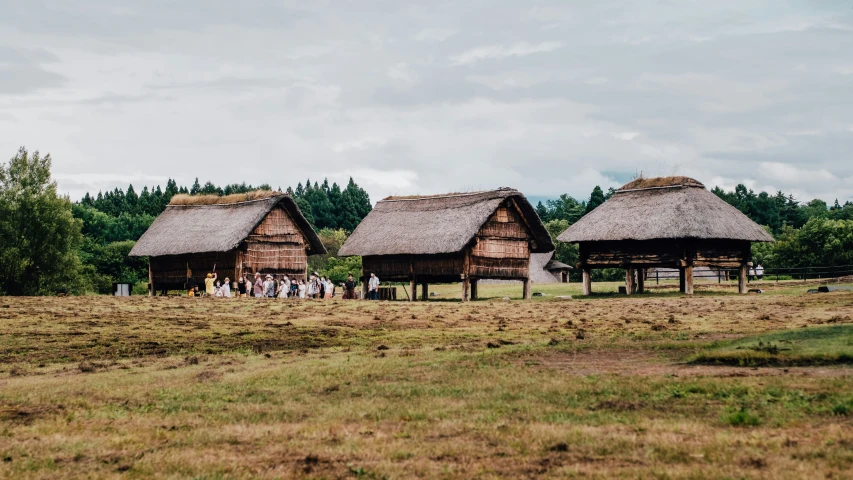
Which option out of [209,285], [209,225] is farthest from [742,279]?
[209,225]

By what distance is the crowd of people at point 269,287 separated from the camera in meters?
52.9

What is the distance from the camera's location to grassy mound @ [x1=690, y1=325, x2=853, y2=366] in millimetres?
15095

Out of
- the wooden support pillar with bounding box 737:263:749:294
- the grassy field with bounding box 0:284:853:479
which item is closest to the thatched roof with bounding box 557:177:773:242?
the wooden support pillar with bounding box 737:263:749:294

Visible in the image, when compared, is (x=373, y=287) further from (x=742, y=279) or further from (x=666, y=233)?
(x=742, y=279)

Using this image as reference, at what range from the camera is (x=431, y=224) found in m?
52.3

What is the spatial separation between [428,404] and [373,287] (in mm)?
40773

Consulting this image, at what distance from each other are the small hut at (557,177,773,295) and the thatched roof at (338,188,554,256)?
3756 millimetres

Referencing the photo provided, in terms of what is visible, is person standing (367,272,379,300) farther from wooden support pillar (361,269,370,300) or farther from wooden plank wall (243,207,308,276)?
wooden plank wall (243,207,308,276)

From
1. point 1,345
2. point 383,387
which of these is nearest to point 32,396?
point 383,387

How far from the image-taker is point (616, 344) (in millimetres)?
20453

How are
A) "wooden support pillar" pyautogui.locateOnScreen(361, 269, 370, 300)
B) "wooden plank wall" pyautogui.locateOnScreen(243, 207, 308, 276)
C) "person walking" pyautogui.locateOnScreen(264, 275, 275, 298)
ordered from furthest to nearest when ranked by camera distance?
"wooden plank wall" pyautogui.locateOnScreen(243, 207, 308, 276) → "wooden support pillar" pyautogui.locateOnScreen(361, 269, 370, 300) → "person walking" pyautogui.locateOnScreen(264, 275, 275, 298)

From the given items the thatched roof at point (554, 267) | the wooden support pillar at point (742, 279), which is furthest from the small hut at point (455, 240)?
the thatched roof at point (554, 267)

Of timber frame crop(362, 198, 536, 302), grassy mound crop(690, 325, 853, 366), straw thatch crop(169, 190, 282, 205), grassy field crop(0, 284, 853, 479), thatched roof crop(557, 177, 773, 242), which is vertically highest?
straw thatch crop(169, 190, 282, 205)

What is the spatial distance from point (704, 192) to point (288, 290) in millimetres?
24338
